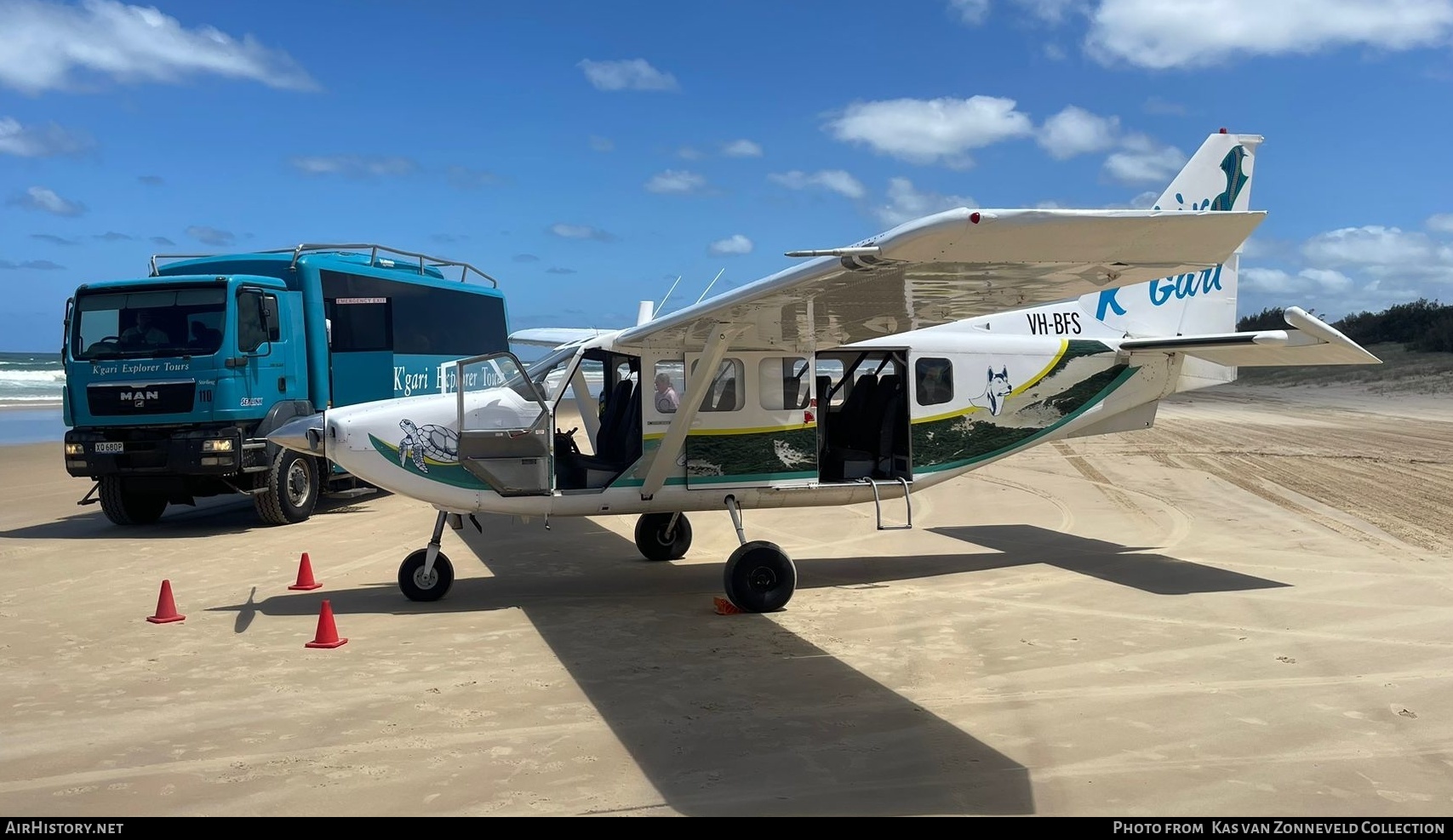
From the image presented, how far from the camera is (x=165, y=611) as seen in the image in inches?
297

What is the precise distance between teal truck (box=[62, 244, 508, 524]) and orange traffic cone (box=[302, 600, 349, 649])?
5.82m

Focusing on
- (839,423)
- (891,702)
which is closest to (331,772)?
(891,702)

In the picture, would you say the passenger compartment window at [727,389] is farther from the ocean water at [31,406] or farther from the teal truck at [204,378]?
the ocean water at [31,406]

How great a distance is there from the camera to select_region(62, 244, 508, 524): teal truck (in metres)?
11.7

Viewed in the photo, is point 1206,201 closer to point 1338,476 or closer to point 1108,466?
point 1338,476

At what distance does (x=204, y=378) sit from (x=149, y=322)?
1.06m

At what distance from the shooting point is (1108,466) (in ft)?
57.8

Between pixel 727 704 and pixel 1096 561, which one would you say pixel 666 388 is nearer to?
pixel 727 704

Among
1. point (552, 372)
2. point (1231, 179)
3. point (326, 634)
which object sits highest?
point (1231, 179)

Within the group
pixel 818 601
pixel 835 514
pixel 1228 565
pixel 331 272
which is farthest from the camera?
pixel 331 272

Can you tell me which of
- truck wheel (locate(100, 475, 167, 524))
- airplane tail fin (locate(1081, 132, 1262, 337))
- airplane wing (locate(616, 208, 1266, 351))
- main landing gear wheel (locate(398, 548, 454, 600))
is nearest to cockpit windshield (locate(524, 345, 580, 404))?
airplane wing (locate(616, 208, 1266, 351))

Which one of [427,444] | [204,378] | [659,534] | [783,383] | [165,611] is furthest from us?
[204,378]

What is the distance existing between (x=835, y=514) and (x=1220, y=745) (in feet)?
27.4

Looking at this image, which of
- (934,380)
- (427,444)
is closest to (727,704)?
(427,444)
